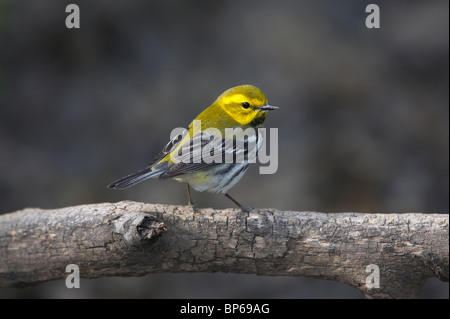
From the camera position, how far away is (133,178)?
3025 mm

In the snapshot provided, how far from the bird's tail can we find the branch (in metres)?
0.12

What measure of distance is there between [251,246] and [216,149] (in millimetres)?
580

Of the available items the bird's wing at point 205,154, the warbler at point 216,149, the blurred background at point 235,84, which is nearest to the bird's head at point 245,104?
the warbler at point 216,149

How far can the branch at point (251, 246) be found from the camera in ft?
9.38

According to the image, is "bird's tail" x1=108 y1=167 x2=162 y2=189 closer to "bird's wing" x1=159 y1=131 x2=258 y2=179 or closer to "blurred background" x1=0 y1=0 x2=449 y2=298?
"bird's wing" x1=159 y1=131 x2=258 y2=179

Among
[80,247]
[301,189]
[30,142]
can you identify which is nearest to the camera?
[80,247]

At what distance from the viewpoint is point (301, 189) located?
4.61m

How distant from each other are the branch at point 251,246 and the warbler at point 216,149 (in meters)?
0.21

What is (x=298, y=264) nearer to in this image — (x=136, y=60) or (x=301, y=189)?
(x=301, y=189)

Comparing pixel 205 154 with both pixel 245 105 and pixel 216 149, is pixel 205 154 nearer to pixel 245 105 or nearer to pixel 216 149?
pixel 216 149

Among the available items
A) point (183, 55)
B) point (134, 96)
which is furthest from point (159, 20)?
point (134, 96)

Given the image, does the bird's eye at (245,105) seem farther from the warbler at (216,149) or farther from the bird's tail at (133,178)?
the bird's tail at (133,178)

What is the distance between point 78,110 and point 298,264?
2725mm

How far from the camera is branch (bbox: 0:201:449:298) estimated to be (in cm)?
286
